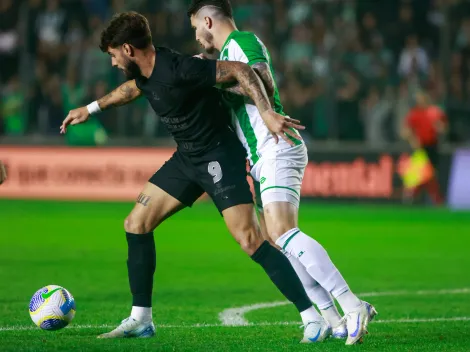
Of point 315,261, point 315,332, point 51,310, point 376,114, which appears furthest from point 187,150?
point 376,114

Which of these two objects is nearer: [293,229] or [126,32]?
[293,229]

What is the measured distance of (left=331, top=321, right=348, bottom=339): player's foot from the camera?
6.45m

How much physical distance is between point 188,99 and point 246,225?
3.09ft

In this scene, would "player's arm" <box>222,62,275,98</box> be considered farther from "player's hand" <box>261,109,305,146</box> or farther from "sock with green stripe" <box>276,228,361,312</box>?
"sock with green stripe" <box>276,228,361,312</box>

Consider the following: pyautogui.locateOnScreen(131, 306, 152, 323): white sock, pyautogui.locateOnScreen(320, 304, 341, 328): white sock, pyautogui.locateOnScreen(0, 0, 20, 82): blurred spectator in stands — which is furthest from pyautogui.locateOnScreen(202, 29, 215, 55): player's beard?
pyautogui.locateOnScreen(0, 0, 20, 82): blurred spectator in stands

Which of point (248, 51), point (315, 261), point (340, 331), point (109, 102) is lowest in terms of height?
point (340, 331)

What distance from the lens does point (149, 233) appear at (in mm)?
6848

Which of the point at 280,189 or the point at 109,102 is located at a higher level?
the point at 109,102

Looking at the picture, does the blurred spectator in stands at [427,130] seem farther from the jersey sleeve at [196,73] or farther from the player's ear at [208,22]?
the jersey sleeve at [196,73]

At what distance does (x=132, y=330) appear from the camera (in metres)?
6.65

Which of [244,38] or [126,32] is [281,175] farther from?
[126,32]

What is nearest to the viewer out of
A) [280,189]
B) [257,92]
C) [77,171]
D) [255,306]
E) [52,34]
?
[257,92]

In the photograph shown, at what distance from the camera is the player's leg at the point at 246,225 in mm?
6426

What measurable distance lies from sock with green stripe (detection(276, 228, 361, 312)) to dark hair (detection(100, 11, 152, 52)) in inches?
63.8
